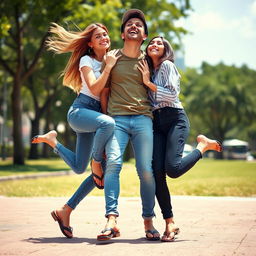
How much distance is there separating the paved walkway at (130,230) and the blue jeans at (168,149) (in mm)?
517

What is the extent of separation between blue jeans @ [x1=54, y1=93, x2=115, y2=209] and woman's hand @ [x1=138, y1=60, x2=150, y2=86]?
1.62 ft

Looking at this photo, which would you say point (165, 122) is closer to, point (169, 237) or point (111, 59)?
point (111, 59)

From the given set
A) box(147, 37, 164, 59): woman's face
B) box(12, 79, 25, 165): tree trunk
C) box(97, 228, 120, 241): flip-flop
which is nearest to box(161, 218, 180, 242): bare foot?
box(97, 228, 120, 241): flip-flop

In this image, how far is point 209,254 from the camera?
470cm

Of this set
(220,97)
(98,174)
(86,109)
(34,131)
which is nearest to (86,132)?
(86,109)

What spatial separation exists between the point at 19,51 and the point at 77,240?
2124cm

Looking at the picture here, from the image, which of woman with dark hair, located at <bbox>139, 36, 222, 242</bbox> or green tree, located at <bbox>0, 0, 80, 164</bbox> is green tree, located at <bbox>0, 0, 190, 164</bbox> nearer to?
green tree, located at <bbox>0, 0, 80, 164</bbox>

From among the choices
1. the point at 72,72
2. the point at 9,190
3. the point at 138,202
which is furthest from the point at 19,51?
the point at 72,72

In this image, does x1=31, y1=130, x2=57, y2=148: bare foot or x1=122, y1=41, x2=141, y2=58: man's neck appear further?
x1=31, y1=130, x2=57, y2=148: bare foot

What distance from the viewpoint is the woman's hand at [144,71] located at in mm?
5586

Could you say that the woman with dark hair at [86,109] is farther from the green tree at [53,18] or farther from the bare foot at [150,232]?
the green tree at [53,18]

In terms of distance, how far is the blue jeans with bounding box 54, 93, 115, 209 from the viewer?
5.52 metres

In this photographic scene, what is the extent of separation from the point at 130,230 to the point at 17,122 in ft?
68.3

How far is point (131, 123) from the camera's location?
5598mm
